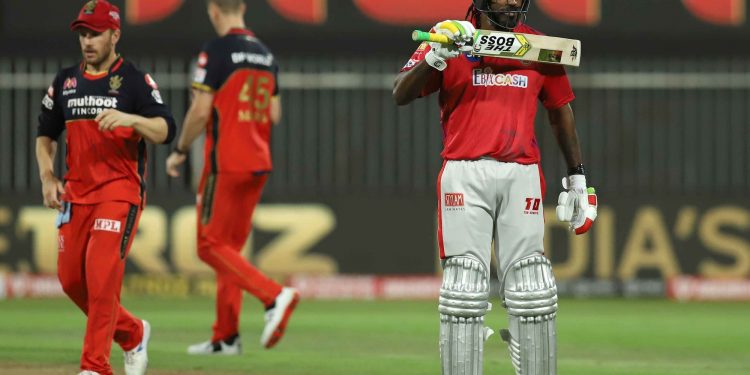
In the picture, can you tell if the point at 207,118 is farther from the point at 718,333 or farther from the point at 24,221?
the point at 24,221

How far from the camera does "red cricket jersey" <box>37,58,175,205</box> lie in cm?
746

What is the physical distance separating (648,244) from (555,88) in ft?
25.5

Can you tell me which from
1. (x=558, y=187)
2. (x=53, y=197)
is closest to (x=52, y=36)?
(x=558, y=187)

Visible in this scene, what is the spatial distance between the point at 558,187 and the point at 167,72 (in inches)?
159

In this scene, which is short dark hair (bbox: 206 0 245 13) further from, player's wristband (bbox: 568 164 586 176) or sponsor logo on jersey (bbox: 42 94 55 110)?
player's wristband (bbox: 568 164 586 176)

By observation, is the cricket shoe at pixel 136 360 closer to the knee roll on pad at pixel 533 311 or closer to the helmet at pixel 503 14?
the knee roll on pad at pixel 533 311

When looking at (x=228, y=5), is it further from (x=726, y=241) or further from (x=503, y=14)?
(x=726, y=241)

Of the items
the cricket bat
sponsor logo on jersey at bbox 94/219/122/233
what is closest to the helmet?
the cricket bat

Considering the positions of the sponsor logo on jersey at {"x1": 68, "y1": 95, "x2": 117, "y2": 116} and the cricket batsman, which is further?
the sponsor logo on jersey at {"x1": 68, "y1": 95, "x2": 117, "y2": 116}

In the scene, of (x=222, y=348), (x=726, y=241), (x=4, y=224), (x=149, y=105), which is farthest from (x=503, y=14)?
(x=4, y=224)

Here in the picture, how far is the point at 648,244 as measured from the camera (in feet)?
46.6

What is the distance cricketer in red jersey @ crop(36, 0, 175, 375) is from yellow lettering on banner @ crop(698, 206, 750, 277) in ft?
25.6

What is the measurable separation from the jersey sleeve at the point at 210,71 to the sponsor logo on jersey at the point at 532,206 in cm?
352

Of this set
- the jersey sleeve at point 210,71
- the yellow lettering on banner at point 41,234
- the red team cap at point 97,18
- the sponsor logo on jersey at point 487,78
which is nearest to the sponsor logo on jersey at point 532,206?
the sponsor logo on jersey at point 487,78
